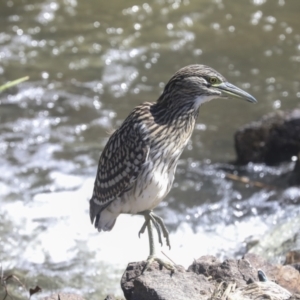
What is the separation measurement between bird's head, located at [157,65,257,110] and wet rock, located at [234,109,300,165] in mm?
2995

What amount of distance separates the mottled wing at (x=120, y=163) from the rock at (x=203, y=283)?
1.91 ft

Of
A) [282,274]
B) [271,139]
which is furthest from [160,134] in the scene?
[271,139]

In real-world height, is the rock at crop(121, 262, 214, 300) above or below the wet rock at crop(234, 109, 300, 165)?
above

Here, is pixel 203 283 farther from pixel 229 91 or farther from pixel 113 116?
pixel 113 116

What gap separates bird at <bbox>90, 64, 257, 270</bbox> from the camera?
3842mm

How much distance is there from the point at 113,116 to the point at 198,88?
4.23 meters

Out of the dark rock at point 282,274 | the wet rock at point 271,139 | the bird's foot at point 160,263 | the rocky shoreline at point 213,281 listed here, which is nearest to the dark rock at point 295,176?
the wet rock at point 271,139

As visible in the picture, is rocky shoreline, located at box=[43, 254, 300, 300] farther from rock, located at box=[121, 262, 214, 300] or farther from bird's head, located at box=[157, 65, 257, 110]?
bird's head, located at box=[157, 65, 257, 110]

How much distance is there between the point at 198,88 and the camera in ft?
12.6

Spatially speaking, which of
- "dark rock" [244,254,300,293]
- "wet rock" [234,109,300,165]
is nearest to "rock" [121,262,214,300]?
"dark rock" [244,254,300,293]

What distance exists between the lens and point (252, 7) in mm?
10727

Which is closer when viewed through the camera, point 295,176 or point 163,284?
point 163,284

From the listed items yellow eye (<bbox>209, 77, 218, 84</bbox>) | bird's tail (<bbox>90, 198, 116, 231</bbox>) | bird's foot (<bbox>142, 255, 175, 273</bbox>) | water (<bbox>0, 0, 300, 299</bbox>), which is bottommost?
water (<bbox>0, 0, 300, 299</bbox>)

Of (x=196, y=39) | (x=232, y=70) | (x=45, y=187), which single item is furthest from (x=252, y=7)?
(x=45, y=187)
